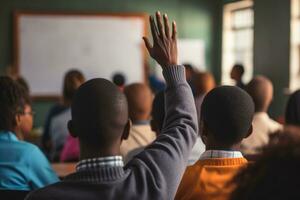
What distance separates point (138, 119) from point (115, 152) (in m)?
1.87

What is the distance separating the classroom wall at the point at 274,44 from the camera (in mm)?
7965

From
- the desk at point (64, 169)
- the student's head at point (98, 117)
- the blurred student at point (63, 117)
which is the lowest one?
the desk at point (64, 169)

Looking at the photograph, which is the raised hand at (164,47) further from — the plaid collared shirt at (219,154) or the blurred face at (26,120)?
the blurred face at (26,120)

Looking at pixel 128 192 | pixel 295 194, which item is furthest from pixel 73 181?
pixel 295 194

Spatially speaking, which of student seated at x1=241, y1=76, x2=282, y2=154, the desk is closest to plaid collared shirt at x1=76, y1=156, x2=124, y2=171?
the desk

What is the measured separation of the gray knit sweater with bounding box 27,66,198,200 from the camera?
54.6 inches

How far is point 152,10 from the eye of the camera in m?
9.88

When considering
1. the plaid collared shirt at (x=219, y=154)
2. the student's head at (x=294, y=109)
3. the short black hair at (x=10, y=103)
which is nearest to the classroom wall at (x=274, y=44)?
the student's head at (x=294, y=109)

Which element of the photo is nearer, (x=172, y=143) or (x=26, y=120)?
(x=172, y=143)

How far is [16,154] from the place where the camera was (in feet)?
7.56

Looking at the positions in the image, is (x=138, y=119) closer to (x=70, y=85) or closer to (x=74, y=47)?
(x=70, y=85)

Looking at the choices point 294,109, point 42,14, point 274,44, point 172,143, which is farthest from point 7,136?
point 42,14

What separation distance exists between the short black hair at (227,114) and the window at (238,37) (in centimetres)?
718

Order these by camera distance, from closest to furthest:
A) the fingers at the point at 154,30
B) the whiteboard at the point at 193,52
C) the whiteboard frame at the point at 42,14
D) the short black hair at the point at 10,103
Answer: the fingers at the point at 154,30 → the short black hair at the point at 10,103 → the whiteboard frame at the point at 42,14 → the whiteboard at the point at 193,52
